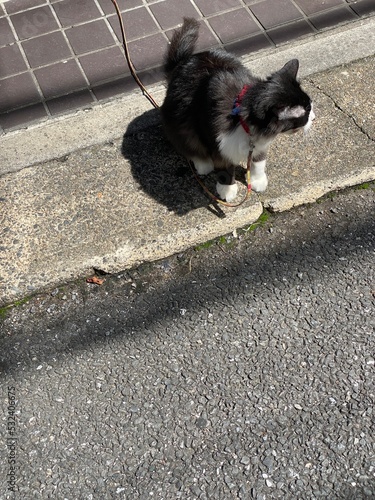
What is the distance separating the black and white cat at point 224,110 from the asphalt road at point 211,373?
15.2 inches

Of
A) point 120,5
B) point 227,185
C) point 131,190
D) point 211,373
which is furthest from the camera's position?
point 120,5

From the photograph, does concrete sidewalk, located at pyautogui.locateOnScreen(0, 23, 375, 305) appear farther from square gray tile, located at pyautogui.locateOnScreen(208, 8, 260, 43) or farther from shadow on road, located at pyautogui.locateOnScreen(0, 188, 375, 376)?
square gray tile, located at pyautogui.locateOnScreen(208, 8, 260, 43)

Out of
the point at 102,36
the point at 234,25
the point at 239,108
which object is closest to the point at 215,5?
the point at 234,25

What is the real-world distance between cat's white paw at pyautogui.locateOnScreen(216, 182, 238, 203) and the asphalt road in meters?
0.18

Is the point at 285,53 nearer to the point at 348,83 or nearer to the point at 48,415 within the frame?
the point at 348,83

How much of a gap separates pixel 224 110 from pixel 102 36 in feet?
4.70

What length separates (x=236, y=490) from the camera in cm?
206

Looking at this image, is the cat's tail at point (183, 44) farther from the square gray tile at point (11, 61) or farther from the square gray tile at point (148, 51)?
the square gray tile at point (11, 61)

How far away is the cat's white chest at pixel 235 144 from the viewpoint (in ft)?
8.18

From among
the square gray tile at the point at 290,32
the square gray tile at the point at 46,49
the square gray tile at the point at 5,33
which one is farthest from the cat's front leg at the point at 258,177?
the square gray tile at the point at 5,33

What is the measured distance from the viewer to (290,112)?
238 cm

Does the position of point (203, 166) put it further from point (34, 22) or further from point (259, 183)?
point (34, 22)

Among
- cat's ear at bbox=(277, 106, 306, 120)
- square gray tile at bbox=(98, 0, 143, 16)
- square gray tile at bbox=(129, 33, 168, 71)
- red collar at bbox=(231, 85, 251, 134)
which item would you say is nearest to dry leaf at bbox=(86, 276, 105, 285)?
red collar at bbox=(231, 85, 251, 134)

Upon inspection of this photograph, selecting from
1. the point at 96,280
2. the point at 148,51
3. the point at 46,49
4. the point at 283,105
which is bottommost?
the point at 96,280
